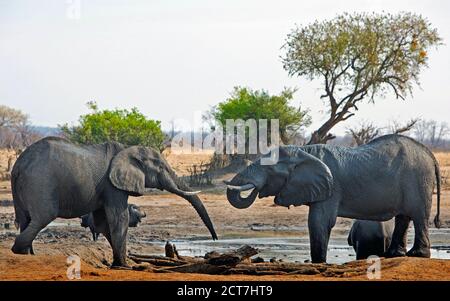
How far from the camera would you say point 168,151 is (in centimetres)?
3541

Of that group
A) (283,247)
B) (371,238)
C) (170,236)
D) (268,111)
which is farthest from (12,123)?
(371,238)

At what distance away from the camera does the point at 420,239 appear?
12.8 meters

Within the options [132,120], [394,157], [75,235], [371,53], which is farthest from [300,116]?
[394,157]

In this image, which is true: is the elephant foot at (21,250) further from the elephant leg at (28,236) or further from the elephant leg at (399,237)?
the elephant leg at (399,237)

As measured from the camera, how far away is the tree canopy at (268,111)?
30.6 metres

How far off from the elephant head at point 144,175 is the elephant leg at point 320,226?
1189 millimetres

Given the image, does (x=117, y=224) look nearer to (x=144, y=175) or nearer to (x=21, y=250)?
(x=144, y=175)

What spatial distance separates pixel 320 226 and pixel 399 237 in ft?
4.17

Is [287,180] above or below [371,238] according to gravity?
above

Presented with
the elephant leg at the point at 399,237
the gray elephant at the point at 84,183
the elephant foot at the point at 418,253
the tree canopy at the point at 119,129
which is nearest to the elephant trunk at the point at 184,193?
the gray elephant at the point at 84,183

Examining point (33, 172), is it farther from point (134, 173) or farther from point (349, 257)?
point (349, 257)

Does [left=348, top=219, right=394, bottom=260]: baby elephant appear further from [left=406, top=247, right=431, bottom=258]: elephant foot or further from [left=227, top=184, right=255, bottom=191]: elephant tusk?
[left=227, top=184, right=255, bottom=191]: elephant tusk

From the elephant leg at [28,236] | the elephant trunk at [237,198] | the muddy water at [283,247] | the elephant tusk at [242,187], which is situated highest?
the elephant tusk at [242,187]

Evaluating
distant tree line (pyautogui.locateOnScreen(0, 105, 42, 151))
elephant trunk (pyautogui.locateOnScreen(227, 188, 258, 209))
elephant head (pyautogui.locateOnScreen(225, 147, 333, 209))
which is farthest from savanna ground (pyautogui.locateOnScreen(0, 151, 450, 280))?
distant tree line (pyautogui.locateOnScreen(0, 105, 42, 151))
